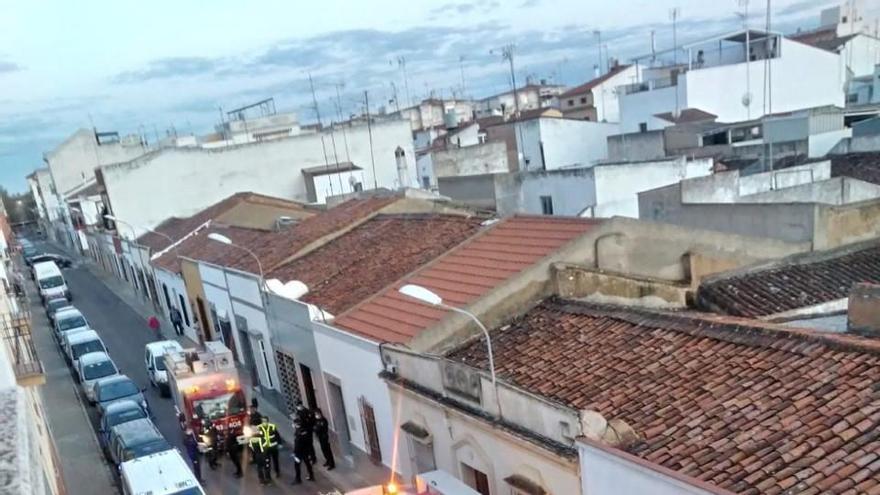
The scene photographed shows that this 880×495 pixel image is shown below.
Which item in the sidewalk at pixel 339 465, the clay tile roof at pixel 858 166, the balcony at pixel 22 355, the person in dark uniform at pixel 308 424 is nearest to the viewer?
the balcony at pixel 22 355

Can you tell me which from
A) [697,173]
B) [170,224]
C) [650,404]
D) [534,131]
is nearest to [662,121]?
[534,131]

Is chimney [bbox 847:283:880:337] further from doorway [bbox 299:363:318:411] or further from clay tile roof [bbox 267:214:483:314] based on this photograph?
doorway [bbox 299:363:318:411]

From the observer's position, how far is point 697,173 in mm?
24484

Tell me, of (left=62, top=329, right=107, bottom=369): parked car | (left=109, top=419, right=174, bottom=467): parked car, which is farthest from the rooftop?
(left=109, top=419, right=174, bottom=467): parked car

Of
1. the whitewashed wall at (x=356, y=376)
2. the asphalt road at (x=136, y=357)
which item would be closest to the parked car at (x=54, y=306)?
the asphalt road at (x=136, y=357)

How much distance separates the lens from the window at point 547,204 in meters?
25.0

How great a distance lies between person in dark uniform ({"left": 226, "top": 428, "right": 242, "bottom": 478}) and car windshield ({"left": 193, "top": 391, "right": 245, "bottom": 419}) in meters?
0.50

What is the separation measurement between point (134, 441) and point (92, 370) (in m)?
7.66

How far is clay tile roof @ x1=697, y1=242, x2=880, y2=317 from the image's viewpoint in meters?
14.0

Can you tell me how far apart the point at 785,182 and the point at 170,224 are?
28384mm

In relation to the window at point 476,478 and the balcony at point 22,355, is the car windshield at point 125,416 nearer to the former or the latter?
the balcony at point 22,355

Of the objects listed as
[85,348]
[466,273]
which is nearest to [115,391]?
[85,348]

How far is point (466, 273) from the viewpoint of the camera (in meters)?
15.9

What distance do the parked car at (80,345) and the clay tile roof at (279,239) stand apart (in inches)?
183
